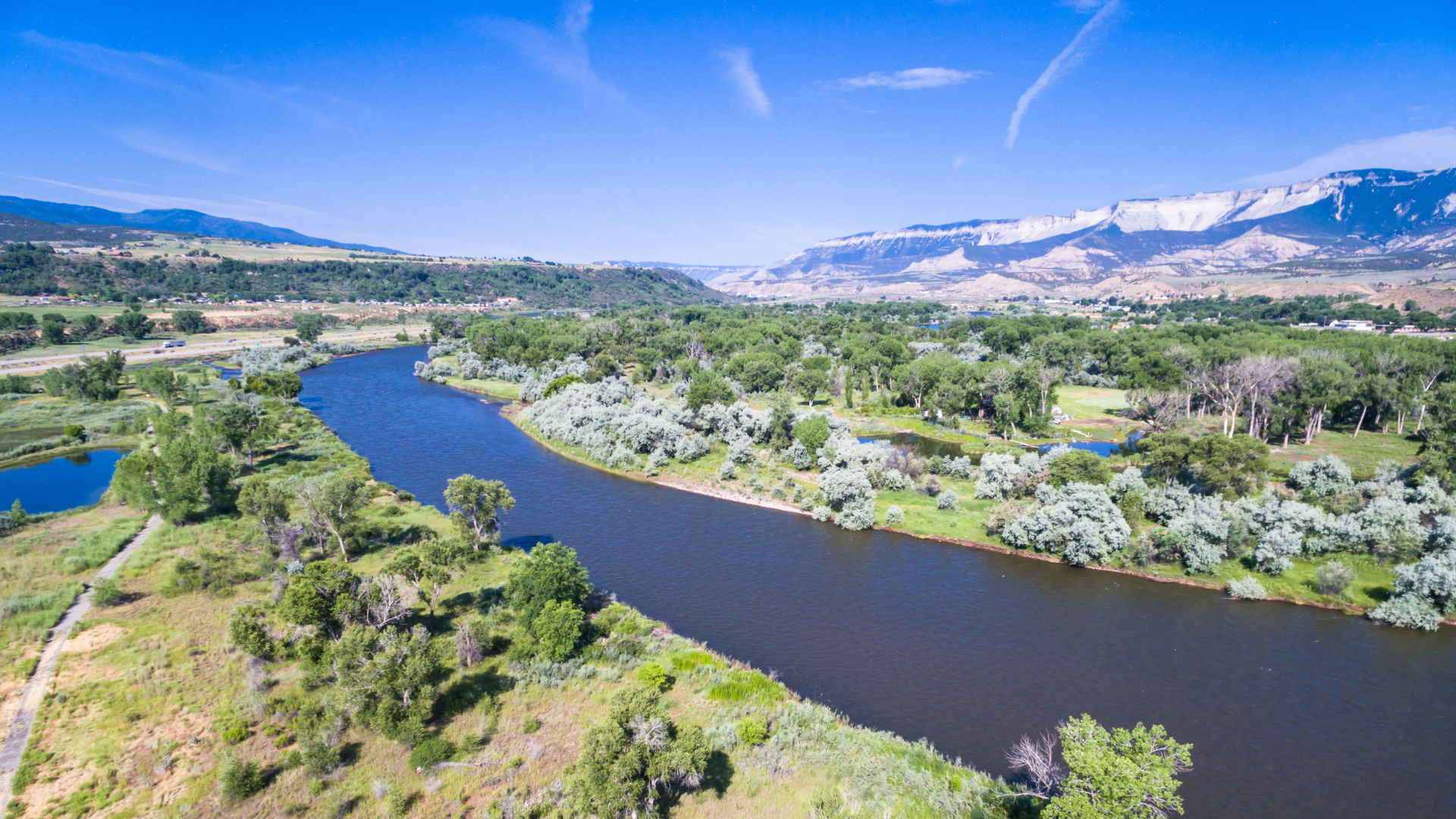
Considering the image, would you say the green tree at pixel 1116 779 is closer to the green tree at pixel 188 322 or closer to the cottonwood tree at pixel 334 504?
the cottonwood tree at pixel 334 504

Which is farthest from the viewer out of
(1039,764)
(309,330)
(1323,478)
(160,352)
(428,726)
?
(309,330)

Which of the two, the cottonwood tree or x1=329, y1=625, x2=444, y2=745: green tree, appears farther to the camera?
the cottonwood tree

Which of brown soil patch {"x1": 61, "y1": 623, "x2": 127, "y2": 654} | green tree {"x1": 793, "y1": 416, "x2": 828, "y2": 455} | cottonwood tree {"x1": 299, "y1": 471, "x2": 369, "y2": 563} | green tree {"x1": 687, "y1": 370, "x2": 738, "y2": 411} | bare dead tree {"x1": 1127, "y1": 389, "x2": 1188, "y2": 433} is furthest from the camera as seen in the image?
green tree {"x1": 687, "y1": 370, "x2": 738, "y2": 411}

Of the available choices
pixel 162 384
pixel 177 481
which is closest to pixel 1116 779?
pixel 177 481

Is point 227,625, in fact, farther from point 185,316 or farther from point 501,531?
point 185,316

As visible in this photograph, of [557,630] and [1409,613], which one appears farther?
[1409,613]

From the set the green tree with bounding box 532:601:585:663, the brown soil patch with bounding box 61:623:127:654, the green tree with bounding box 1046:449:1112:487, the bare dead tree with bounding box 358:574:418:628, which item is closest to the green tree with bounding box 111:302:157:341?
the brown soil patch with bounding box 61:623:127:654

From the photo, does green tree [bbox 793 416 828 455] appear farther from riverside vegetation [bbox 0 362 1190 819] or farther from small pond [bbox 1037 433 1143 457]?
riverside vegetation [bbox 0 362 1190 819]

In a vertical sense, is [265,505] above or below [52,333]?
below

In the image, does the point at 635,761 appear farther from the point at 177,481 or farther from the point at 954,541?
the point at 177,481
